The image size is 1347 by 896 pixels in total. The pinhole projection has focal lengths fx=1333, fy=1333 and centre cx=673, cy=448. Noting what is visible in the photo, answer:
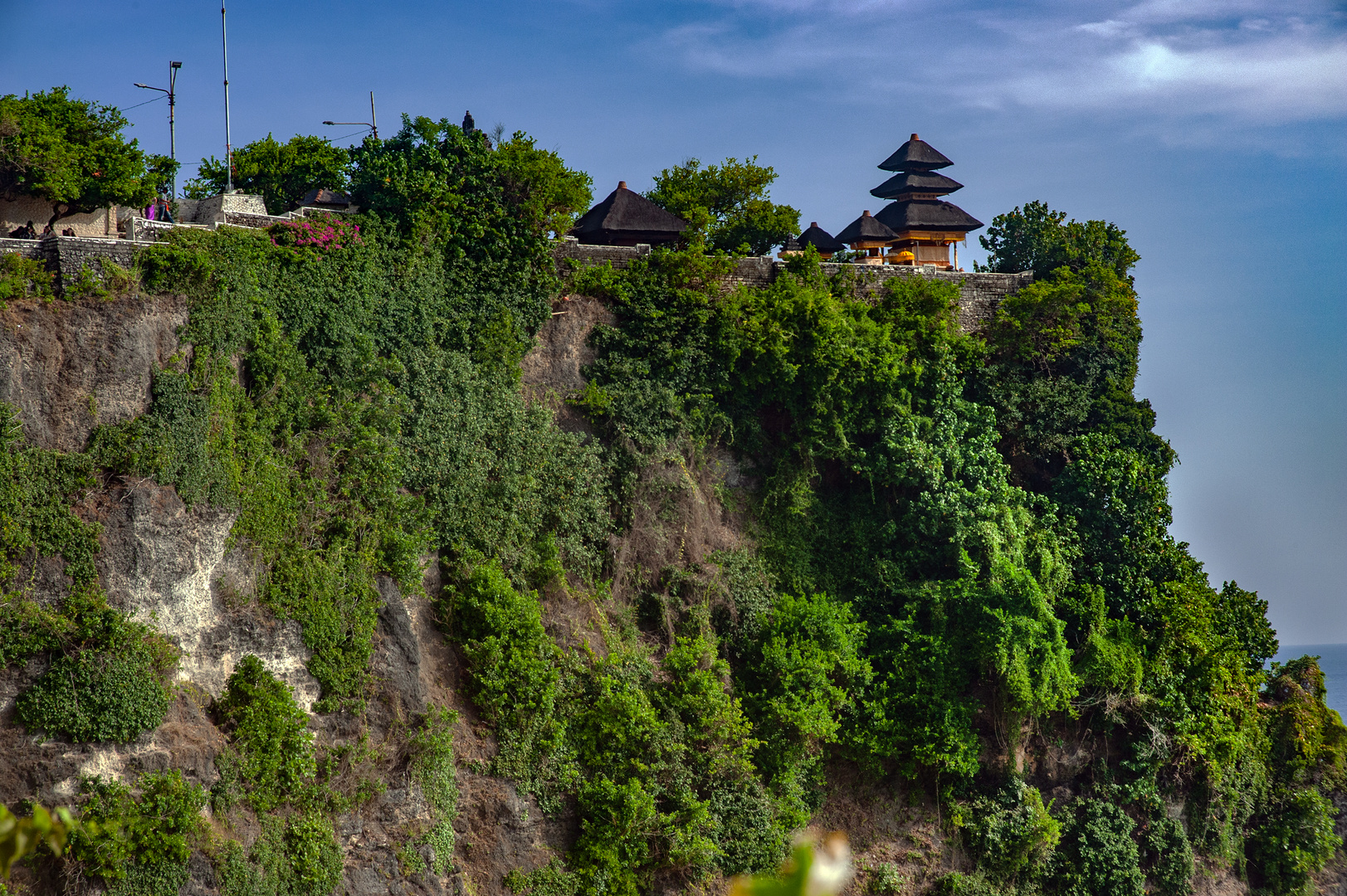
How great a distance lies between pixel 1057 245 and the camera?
31172 mm

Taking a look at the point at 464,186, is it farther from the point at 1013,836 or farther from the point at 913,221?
the point at 1013,836

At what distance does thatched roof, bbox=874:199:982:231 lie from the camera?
31625 millimetres

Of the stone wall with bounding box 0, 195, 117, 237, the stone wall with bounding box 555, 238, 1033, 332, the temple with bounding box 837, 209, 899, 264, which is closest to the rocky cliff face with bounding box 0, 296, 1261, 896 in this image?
the stone wall with bounding box 0, 195, 117, 237

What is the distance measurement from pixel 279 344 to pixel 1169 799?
1962 centimetres

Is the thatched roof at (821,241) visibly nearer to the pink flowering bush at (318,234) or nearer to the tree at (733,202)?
the tree at (733,202)

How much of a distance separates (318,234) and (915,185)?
15023mm

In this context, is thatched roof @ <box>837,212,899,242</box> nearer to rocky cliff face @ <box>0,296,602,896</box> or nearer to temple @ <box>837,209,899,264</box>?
temple @ <box>837,209,899,264</box>

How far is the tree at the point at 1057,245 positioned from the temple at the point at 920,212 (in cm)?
107

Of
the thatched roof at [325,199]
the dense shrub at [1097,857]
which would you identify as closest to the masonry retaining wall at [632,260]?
the thatched roof at [325,199]

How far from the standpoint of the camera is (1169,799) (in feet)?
89.6

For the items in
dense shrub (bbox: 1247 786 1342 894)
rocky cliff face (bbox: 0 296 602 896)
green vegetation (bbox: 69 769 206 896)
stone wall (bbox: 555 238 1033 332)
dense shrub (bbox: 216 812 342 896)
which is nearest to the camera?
green vegetation (bbox: 69 769 206 896)

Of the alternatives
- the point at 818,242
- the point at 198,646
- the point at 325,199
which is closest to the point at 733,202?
the point at 818,242

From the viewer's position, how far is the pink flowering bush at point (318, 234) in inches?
902

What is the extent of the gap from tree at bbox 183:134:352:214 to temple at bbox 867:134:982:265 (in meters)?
11.7
